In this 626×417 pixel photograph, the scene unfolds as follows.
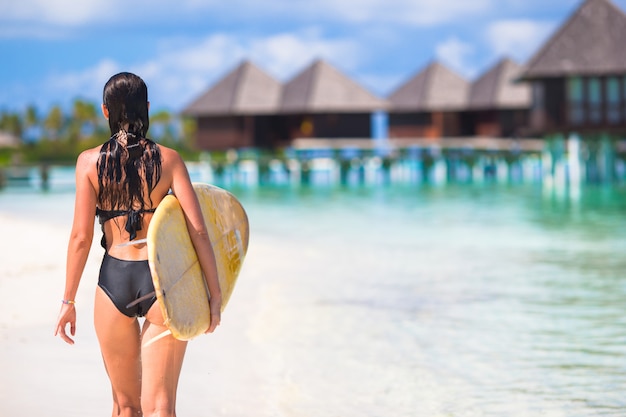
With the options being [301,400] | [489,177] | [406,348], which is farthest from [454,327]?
[489,177]

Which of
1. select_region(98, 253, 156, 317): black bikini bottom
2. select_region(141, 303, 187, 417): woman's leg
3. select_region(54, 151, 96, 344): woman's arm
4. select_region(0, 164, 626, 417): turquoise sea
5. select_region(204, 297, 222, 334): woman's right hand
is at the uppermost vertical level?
select_region(54, 151, 96, 344): woman's arm

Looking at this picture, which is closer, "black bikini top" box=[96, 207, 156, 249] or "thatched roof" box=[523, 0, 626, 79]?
"black bikini top" box=[96, 207, 156, 249]

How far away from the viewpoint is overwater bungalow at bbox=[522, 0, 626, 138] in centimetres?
2877

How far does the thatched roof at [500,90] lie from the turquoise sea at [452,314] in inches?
1023

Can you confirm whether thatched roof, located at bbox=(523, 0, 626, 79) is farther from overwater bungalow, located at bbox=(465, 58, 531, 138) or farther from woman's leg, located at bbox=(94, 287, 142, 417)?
woman's leg, located at bbox=(94, 287, 142, 417)

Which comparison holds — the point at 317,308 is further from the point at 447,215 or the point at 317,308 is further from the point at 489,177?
the point at 489,177

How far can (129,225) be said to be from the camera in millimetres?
3023

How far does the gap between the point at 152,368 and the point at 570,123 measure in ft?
88.5

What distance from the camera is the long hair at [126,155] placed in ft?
9.96

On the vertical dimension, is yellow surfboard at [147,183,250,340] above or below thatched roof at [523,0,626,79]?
below

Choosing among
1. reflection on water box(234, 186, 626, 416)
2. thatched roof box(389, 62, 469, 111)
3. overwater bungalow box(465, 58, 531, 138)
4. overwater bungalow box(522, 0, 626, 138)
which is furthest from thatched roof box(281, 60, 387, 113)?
reflection on water box(234, 186, 626, 416)

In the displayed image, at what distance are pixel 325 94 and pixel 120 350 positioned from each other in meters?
40.4

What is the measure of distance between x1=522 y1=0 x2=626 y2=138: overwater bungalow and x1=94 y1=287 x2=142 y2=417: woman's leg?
88.0 ft

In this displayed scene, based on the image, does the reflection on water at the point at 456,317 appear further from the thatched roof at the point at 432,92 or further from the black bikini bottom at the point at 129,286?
the thatched roof at the point at 432,92
